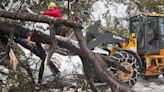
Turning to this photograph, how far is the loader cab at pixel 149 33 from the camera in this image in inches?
426

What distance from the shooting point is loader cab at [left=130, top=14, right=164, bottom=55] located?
426 inches

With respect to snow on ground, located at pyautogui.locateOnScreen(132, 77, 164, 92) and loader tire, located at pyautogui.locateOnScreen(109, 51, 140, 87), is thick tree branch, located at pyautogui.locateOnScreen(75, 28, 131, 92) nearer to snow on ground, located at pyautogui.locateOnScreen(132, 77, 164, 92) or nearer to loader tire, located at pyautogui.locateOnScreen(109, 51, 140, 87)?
loader tire, located at pyautogui.locateOnScreen(109, 51, 140, 87)

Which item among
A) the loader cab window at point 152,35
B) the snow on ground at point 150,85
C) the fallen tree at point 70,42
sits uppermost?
the fallen tree at point 70,42

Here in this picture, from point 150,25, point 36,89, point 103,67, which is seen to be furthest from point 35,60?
point 150,25

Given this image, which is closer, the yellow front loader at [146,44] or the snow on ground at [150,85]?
the snow on ground at [150,85]

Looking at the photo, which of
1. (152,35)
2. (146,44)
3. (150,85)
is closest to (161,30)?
(152,35)

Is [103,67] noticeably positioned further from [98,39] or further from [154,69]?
[154,69]

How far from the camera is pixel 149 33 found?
35.9 feet

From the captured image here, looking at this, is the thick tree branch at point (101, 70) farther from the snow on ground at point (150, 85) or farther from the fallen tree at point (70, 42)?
the snow on ground at point (150, 85)

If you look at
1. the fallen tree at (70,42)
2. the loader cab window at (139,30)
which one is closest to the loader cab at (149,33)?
the loader cab window at (139,30)

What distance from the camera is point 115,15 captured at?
16.7 metres

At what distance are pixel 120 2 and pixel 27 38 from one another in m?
10.6

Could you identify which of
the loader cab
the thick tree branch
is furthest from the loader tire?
the thick tree branch

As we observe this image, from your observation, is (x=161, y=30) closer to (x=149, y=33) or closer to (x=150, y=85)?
(x=149, y=33)
